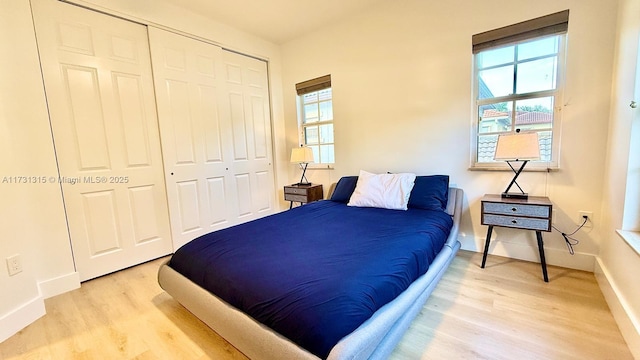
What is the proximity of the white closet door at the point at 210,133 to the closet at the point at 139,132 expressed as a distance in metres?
0.01

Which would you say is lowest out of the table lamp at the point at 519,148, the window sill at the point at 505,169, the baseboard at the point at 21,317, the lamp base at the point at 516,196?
the baseboard at the point at 21,317

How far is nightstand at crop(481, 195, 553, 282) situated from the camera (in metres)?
1.94

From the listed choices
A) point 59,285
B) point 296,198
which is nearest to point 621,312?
point 296,198

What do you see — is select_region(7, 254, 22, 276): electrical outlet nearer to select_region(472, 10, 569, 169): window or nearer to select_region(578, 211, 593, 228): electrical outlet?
select_region(472, 10, 569, 169): window

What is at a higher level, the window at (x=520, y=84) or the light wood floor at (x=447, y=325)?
the window at (x=520, y=84)

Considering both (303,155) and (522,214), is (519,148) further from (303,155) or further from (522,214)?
(303,155)

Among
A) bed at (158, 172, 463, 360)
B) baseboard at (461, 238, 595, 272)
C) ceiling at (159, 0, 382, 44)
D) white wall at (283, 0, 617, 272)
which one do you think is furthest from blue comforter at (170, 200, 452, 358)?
Result: ceiling at (159, 0, 382, 44)

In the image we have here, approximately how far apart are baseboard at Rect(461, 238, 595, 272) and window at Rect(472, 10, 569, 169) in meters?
0.71

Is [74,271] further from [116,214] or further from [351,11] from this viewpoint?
[351,11]

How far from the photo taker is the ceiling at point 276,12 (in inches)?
110

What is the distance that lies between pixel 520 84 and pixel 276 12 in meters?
2.57

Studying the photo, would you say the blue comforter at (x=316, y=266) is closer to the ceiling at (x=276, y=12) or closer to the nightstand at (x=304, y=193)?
the nightstand at (x=304, y=193)

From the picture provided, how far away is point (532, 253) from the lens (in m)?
2.29

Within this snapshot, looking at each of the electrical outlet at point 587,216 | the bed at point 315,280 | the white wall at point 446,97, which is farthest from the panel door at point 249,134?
the electrical outlet at point 587,216
